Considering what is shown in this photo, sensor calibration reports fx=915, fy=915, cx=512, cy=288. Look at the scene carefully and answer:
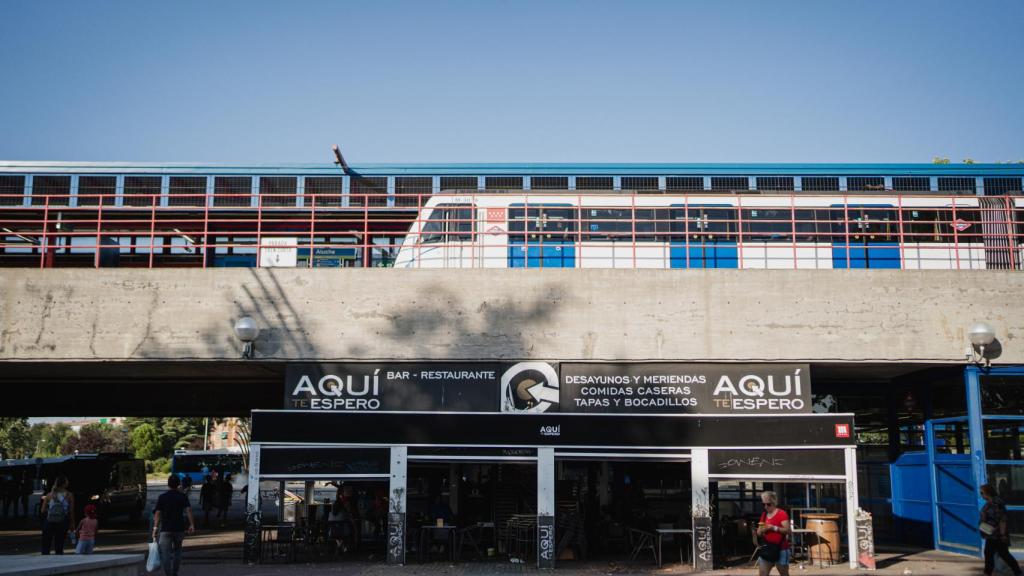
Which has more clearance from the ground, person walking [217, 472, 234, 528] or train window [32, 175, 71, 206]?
train window [32, 175, 71, 206]

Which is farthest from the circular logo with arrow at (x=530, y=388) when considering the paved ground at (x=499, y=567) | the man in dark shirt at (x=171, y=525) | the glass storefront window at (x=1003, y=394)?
the glass storefront window at (x=1003, y=394)

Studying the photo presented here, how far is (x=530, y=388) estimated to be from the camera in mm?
16078

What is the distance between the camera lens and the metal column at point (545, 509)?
1517 centimetres

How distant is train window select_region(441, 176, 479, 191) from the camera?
77.1ft

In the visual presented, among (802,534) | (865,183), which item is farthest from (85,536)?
(865,183)

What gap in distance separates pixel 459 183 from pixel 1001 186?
525 inches

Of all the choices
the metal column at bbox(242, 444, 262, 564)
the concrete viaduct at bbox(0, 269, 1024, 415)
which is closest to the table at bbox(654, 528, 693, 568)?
the concrete viaduct at bbox(0, 269, 1024, 415)

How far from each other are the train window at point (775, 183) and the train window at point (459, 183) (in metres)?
7.10

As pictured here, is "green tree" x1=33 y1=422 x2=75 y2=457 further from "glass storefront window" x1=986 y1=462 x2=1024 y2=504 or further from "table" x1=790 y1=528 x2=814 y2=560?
"glass storefront window" x1=986 y1=462 x2=1024 y2=504

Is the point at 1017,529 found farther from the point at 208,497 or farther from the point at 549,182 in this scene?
the point at 208,497

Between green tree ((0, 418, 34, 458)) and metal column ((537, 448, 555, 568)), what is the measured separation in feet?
269

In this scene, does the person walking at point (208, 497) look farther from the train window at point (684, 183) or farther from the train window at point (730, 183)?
the train window at point (730, 183)

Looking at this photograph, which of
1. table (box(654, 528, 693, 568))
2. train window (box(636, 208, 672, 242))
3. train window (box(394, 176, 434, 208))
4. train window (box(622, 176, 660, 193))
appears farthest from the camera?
train window (box(394, 176, 434, 208))

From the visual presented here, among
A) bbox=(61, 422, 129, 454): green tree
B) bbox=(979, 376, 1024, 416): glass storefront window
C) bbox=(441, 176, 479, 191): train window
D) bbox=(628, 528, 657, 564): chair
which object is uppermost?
bbox=(441, 176, 479, 191): train window
